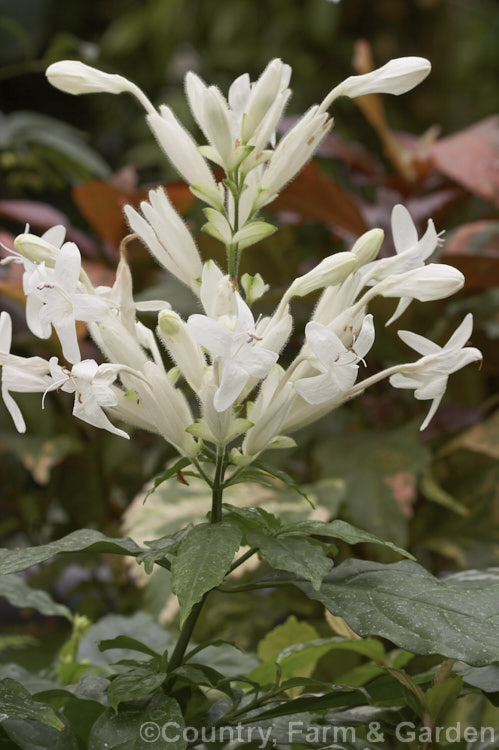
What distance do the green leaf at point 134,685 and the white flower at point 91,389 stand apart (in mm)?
122

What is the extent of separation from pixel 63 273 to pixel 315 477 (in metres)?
0.64

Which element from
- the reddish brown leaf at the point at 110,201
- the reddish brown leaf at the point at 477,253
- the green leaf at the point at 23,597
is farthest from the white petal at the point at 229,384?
the reddish brown leaf at the point at 110,201

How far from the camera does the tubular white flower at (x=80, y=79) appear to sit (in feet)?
1.45

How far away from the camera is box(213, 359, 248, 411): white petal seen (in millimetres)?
365

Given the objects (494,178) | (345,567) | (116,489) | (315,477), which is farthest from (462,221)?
(345,567)

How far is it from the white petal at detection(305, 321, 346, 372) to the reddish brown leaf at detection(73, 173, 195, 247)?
2.13 ft

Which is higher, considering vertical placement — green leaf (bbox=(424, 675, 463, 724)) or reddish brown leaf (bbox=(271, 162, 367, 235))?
reddish brown leaf (bbox=(271, 162, 367, 235))

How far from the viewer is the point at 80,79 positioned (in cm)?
44

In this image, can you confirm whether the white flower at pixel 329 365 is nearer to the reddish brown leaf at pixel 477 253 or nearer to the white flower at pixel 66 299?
the white flower at pixel 66 299

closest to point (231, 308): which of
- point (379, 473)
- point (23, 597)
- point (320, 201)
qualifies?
point (23, 597)

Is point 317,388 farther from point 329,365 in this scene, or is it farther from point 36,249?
point 36,249

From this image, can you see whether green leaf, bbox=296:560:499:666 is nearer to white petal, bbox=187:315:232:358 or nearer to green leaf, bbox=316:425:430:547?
white petal, bbox=187:315:232:358

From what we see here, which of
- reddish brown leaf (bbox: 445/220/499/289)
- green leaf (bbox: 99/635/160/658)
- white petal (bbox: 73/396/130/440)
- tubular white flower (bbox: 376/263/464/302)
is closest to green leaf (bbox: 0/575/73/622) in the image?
green leaf (bbox: 99/635/160/658)

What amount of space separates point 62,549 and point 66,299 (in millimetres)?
116
